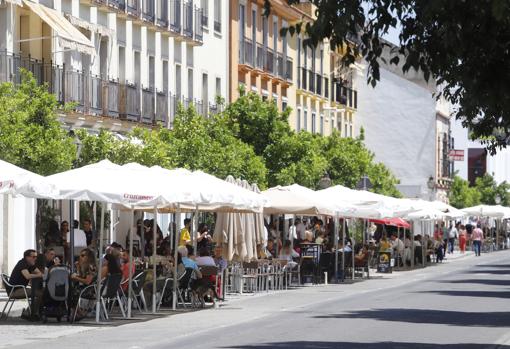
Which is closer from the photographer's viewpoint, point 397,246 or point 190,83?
point 190,83

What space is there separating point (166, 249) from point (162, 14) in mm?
17558

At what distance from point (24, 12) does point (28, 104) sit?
8514 millimetres

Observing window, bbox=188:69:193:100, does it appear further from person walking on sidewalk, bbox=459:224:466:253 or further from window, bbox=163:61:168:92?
person walking on sidewalk, bbox=459:224:466:253

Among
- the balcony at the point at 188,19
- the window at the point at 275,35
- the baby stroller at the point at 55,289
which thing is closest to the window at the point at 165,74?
the balcony at the point at 188,19

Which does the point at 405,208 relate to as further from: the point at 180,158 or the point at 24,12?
the point at 24,12

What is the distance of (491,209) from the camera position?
275 ft

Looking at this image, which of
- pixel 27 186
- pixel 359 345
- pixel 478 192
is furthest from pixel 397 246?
pixel 478 192

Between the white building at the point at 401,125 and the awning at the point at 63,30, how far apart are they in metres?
57.8

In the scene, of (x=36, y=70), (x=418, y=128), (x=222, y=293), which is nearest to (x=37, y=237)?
(x=36, y=70)

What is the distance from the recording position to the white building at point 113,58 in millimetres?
39938

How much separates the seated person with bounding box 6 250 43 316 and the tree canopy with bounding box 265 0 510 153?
9.47 m

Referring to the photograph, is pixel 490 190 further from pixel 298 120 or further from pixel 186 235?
pixel 186 235

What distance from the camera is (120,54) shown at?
50.2m

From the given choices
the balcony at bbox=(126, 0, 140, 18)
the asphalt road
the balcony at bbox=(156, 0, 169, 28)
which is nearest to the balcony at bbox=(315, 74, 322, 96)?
the balcony at bbox=(156, 0, 169, 28)
